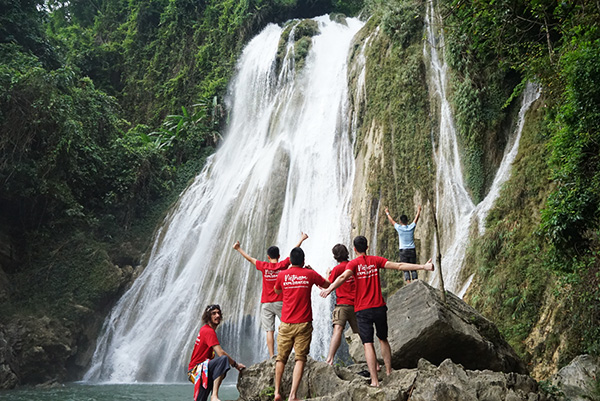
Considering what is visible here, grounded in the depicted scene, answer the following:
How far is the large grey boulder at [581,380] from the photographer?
542 cm

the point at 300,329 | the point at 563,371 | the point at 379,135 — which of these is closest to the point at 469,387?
the point at 300,329

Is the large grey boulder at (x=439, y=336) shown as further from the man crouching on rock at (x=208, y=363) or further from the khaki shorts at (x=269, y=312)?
the man crouching on rock at (x=208, y=363)

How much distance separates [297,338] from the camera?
5.00 metres

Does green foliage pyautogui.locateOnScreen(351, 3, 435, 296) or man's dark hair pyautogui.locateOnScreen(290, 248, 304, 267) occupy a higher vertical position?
green foliage pyautogui.locateOnScreen(351, 3, 435, 296)

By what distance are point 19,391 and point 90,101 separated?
34.6ft

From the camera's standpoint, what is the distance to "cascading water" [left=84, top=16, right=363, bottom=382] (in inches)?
602

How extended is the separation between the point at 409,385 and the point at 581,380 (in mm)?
2437

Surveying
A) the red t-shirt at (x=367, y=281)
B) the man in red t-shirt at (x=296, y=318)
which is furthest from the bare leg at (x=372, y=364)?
the man in red t-shirt at (x=296, y=318)

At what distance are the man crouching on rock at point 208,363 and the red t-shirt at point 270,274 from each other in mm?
878

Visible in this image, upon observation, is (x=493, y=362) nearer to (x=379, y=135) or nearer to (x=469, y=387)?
(x=469, y=387)

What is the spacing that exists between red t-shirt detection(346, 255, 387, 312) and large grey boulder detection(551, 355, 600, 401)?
2233mm

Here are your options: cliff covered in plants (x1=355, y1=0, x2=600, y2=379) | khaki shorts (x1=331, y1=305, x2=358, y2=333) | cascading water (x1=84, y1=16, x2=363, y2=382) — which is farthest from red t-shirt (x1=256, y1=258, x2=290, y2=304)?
cascading water (x1=84, y1=16, x2=363, y2=382)

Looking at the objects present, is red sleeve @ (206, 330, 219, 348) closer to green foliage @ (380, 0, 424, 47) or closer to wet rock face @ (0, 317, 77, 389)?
wet rock face @ (0, 317, 77, 389)

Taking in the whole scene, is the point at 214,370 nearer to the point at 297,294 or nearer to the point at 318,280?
the point at 297,294
